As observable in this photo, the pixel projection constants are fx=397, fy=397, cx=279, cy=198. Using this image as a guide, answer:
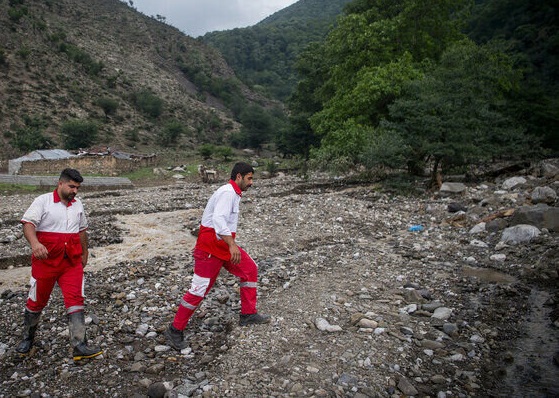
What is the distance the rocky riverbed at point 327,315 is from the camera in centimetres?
374

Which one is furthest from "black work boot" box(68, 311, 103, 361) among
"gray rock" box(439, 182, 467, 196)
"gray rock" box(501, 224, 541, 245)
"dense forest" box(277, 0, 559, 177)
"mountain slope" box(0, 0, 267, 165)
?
"mountain slope" box(0, 0, 267, 165)

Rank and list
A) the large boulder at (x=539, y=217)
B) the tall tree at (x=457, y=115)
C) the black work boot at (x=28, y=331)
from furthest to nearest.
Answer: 1. the tall tree at (x=457, y=115)
2. the large boulder at (x=539, y=217)
3. the black work boot at (x=28, y=331)

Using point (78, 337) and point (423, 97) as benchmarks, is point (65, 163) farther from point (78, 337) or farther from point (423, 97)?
point (78, 337)

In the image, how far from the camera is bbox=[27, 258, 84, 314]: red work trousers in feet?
13.0

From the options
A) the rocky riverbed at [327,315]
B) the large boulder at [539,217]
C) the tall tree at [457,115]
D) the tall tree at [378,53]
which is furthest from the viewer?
the tall tree at [378,53]

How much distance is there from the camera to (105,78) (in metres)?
58.9

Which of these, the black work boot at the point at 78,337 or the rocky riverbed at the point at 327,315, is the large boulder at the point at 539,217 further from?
the black work boot at the point at 78,337

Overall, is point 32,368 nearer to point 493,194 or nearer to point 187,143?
point 493,194

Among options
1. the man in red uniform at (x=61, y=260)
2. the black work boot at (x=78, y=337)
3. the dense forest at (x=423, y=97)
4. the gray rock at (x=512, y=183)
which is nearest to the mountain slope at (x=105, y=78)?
the dense forest at (x=423, y=97)

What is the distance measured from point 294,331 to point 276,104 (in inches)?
3627

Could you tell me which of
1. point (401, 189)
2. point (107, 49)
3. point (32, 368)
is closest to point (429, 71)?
point (401, 189)

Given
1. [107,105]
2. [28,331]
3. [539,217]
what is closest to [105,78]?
[107,105]

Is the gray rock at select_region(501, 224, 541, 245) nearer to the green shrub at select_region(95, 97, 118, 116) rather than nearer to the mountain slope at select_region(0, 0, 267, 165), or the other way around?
the mountain slope at select_region(0, 0, 267, 165)

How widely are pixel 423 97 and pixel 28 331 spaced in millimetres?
13249
